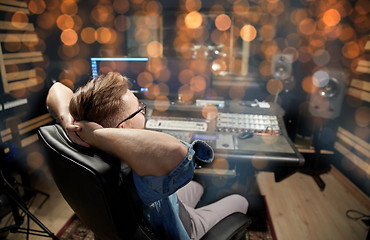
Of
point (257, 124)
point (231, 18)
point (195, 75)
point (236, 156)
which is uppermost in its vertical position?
point (231, 18)

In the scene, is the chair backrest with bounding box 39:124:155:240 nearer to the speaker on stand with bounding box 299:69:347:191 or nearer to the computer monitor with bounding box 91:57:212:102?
the computer monitor with bounding box 91:57:212:102

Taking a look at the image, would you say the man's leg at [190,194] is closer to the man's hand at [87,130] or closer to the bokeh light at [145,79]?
the man's hand at [87,130]

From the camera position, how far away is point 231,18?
3066mm

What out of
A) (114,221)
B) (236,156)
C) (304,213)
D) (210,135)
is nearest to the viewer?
(114,221)

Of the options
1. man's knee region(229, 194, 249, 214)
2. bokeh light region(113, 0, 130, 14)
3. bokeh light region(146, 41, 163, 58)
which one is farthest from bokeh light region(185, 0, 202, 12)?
man's knee region(229, 194, 249, 214)

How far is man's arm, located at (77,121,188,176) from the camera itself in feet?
2.09

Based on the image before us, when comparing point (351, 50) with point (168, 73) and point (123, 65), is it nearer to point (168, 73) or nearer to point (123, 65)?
point (168, 73)

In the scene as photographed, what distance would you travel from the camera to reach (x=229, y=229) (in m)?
0.97

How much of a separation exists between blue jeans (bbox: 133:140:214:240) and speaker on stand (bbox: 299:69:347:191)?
2270 millimetres

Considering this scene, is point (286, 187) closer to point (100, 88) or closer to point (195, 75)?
point (195, 75)

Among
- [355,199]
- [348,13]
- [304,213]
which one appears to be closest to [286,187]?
[304,213]

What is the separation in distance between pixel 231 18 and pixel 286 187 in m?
2.09

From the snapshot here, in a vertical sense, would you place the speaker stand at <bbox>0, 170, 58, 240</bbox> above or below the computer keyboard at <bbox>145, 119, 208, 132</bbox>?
below

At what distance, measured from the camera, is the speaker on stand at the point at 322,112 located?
8.36 feet
